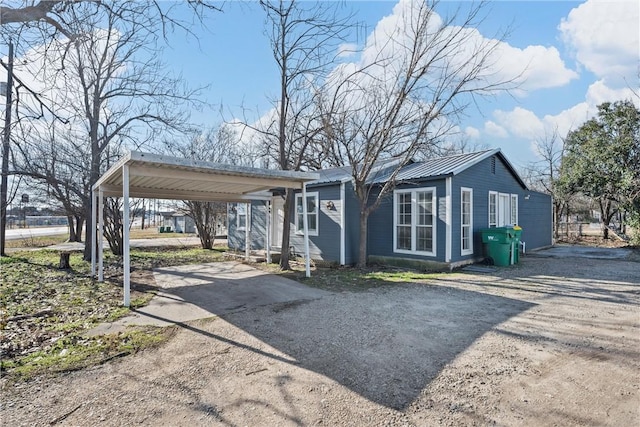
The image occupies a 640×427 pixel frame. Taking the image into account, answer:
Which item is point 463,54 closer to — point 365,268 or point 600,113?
point 365,268

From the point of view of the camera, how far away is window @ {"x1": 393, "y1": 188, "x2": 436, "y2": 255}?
31.2 feet

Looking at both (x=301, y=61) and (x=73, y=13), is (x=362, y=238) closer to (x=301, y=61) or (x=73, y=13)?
(x=301, y=61)

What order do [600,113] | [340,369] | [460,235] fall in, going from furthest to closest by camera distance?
1. [600,113]
2. [460,235]
3. [340,369]

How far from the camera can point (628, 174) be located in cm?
1400

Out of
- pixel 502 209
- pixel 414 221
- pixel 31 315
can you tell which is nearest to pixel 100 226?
pixel 31 315

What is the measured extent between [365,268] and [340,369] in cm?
→ 657

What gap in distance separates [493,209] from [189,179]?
944 centimetres

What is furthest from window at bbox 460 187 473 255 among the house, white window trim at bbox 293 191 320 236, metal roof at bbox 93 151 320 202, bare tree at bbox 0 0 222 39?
bare tree at bbox 0 0 222 39

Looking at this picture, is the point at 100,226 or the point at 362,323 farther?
→ the point at 100,226

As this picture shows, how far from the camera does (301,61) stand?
9211 mm

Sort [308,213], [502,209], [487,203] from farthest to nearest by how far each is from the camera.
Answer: [502,209], [308,213], [487,203]

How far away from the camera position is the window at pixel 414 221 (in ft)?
31.2

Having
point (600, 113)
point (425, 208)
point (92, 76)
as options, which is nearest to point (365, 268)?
point (425, 208)

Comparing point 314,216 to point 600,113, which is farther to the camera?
point 600,113
